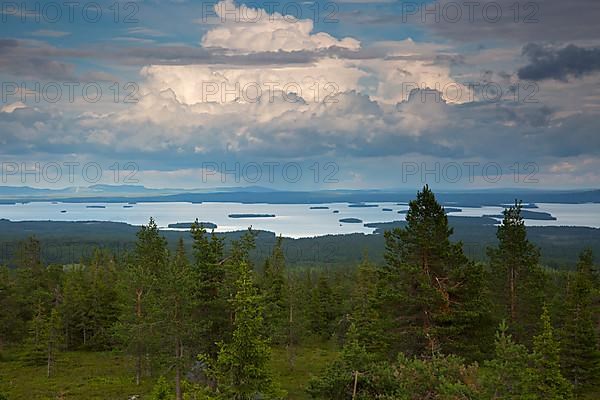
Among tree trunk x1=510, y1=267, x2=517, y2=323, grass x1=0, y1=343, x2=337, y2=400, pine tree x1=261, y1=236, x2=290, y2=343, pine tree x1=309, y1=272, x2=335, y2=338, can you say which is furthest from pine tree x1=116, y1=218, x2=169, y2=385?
pine tree x1=309, y1=272, x2=335, y2=338

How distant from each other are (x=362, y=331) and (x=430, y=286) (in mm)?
13264

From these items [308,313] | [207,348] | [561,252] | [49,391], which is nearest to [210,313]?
[207,348]

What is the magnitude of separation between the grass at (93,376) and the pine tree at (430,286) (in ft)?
41.1

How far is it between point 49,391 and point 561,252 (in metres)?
174

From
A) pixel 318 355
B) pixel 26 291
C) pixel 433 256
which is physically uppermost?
pixel 433 256

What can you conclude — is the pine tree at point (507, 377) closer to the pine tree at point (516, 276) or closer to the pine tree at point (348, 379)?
the pine tree at point (348, 379)

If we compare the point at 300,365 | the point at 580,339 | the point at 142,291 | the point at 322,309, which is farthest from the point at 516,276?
the point at 322,309

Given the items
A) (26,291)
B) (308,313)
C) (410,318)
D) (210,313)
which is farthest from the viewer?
(308,313)

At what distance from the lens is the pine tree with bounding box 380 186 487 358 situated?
28.3m

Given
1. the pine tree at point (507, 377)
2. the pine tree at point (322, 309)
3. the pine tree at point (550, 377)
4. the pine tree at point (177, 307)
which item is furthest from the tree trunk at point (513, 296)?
the pine tree at point (322, 309)

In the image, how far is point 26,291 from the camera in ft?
208

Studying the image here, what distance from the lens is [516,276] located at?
35.2 metres

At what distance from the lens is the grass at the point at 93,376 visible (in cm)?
4009

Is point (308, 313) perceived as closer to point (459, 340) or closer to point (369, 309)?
point (369, 309)
